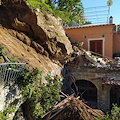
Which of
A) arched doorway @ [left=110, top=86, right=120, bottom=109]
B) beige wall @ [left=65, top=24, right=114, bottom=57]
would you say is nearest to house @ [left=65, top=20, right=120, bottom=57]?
beige wall @ [left=65, top=24, right=114, bottom=57]

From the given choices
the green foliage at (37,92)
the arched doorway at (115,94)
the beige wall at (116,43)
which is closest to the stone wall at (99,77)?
the arched doorway at (115,94)

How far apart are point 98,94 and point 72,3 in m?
11.0

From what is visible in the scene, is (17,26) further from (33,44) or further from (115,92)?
(115,92)

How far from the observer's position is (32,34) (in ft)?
27.4

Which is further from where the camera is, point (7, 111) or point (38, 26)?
point (38, 26)

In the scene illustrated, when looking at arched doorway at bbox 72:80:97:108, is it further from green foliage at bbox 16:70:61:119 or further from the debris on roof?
green foliage at bbox 16:70:61:119

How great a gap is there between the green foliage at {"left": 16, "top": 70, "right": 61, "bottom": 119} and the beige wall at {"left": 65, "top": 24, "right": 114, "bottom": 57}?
7038mm

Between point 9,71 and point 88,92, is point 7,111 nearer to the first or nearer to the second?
point 9,71

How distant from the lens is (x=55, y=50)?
9.02 meters

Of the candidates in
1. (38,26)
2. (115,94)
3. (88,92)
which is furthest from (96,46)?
(38,26)

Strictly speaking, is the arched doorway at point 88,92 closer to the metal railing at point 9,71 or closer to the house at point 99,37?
the house at point 99,37

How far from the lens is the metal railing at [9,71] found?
13.8 feet

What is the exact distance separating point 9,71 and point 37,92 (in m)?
1.95

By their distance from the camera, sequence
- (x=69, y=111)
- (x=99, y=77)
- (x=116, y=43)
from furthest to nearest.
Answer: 1. (x=116, y=43)
2. (x=99, y=77)
3. (x=69, y=111)
